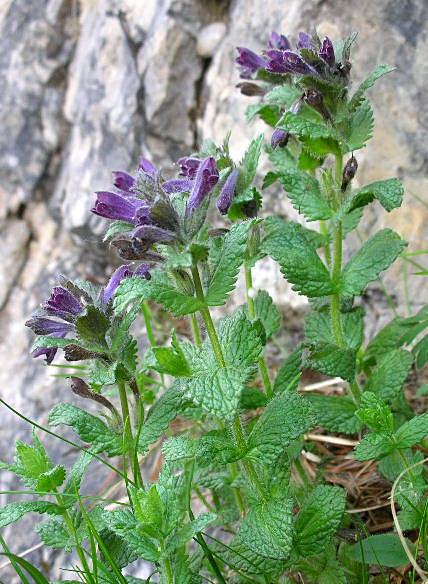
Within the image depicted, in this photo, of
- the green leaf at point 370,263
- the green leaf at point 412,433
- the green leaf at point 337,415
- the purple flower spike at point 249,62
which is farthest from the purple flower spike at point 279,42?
the green leaf at point 412,433

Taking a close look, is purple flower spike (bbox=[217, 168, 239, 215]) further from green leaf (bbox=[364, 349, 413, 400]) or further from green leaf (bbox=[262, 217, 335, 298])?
green leaf (bbox=[364, 349, 413, 400])

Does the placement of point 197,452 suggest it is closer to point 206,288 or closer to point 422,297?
point 206,288

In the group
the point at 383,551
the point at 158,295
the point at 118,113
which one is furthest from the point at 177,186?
the point at 118,113

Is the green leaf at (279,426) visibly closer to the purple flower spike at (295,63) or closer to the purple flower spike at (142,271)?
the purple flower spike at (142,271)

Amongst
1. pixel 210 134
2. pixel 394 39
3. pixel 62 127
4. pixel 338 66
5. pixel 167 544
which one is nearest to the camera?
pixel 167 544

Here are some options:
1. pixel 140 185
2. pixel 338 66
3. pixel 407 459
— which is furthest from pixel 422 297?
pixel 140 185

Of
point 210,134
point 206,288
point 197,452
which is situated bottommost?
point 197,452
